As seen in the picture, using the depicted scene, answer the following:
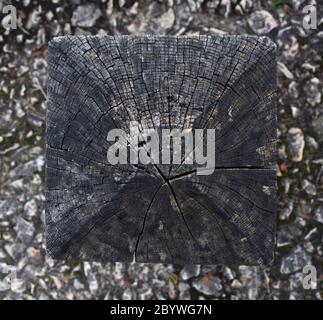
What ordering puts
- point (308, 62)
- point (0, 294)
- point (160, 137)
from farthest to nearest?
point (0, 294), point (308, 62), point (160, 137)

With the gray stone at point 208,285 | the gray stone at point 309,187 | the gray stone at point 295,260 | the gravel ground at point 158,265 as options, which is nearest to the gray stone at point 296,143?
the gravel ground at point 158,265

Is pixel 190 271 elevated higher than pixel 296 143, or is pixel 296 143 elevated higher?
pixel 296 143

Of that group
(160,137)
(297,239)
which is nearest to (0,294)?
(160,137)

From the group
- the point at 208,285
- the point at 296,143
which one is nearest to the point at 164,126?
the point at 296,143

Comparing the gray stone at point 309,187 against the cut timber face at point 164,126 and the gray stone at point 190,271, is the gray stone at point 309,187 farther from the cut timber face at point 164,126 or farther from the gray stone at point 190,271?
the gray stone at point 190,271

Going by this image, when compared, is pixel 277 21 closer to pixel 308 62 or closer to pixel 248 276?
pixel 308 62

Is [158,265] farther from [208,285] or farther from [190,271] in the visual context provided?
[208,285]

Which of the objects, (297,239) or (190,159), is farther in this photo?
(297,239)
